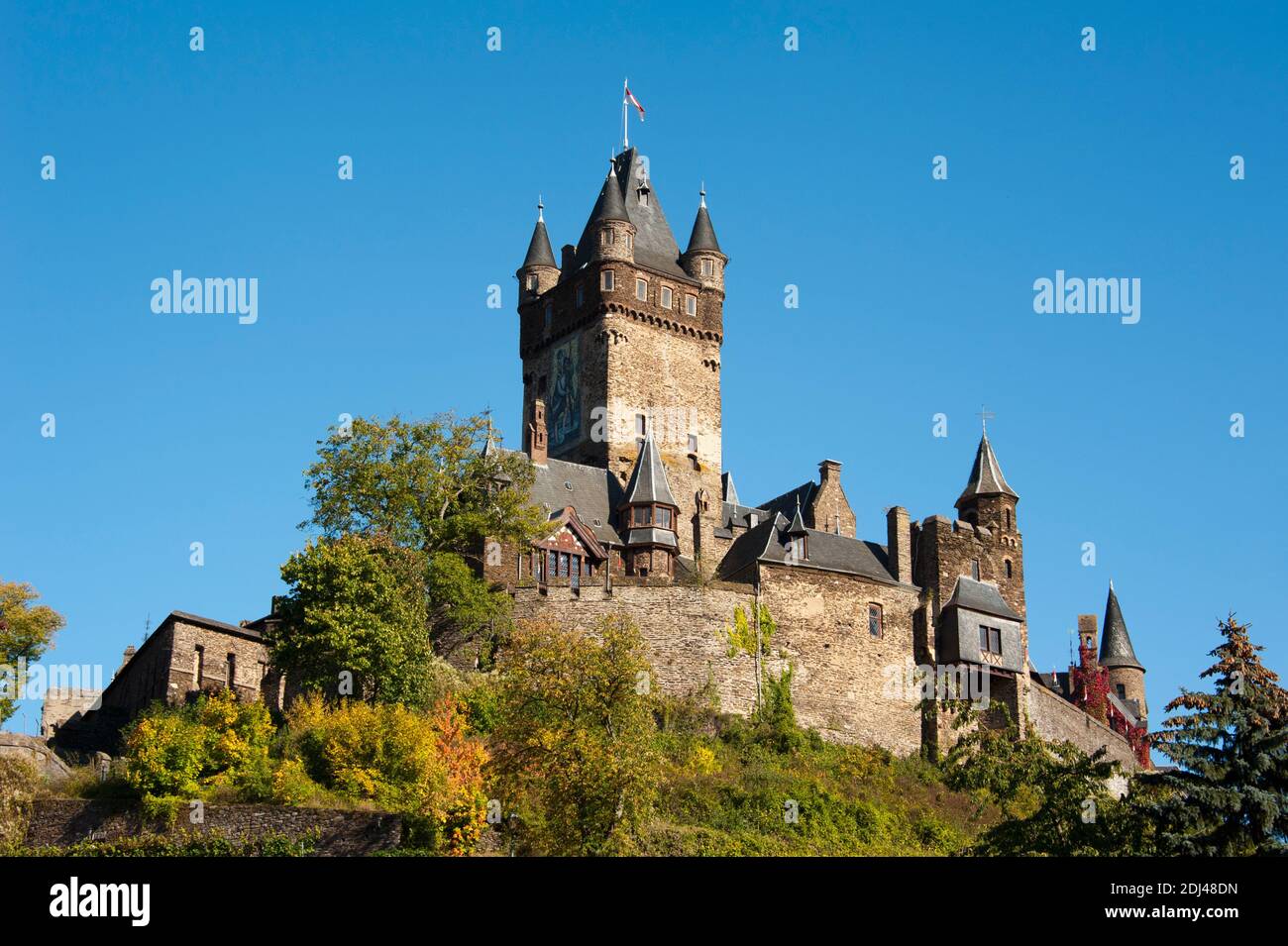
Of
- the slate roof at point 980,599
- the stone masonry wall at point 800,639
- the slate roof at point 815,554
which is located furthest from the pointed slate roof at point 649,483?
the slate roof at point 980,599

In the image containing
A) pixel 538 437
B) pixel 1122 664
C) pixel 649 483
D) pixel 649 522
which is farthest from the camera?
pixel 1122 664

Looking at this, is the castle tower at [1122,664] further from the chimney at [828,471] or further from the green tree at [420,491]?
the green tree at [420,491]

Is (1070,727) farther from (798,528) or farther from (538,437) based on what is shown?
(538,437)

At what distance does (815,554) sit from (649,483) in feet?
24.4

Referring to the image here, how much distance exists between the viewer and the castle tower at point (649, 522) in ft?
217

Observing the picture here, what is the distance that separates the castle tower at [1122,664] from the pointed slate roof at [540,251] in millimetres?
36634

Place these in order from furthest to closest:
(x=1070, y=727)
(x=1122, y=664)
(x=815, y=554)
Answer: (x=1122, y=664) < (x=1070, y=727) < (x=815, y=554)

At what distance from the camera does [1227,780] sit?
37125 mm

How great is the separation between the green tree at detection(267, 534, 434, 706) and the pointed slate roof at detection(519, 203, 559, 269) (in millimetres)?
32421

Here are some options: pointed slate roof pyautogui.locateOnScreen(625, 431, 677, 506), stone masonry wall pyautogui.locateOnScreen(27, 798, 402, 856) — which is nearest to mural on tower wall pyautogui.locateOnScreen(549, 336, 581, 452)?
pointed slate roof pyautogui.locateOnScreen(625, 431, 677, 506)

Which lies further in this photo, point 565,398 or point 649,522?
point 565,398

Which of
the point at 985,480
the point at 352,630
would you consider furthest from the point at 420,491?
the point at 985,480

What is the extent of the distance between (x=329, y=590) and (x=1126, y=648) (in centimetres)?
5537

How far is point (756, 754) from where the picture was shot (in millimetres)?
56812
